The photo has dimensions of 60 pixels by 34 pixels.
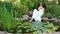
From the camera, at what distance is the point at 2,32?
2076 mm

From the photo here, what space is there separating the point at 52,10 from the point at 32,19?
0.23 metres

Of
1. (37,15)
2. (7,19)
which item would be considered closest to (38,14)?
(37,15)

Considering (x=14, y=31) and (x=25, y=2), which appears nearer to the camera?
(x=14, y=31)

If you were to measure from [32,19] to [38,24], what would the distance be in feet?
0.25

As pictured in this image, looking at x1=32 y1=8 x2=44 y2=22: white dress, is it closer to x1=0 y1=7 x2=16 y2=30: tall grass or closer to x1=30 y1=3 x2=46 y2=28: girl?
x1=30 y1=3 x2=46 y2=28: girl

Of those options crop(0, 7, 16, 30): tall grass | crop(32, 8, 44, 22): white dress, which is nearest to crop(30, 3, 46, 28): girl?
crop(32, 8, 44, 22): white dress

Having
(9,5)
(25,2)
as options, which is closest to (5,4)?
→ (9,5)

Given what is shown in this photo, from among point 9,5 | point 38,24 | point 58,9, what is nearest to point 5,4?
point 9,5

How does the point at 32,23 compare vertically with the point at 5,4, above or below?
below

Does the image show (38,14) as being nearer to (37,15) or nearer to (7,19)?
(37,15)

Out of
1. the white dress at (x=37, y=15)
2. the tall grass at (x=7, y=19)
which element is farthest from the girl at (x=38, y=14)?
the tall grass at (x=7, y=19)

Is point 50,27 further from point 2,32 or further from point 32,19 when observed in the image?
point 2,32

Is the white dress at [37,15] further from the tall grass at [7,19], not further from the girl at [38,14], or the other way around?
the tall grass at [7,19]

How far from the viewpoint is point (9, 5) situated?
220cm
